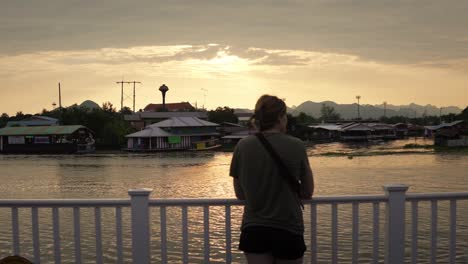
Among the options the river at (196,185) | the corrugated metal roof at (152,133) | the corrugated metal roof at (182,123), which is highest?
the corrugated metal roof at (182,123)

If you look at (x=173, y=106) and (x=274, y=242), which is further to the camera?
(x=173, y=106)

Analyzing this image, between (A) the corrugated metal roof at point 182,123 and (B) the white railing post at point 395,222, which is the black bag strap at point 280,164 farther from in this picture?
(A) the corrugated metal roof at point 182,123

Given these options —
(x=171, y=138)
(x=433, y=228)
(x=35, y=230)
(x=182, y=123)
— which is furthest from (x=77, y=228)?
(x=182, y=123)

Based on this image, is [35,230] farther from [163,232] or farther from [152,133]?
[152,133]

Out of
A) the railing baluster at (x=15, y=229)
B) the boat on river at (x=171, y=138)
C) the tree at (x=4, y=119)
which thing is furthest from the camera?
the tree at (x=4, y=119)

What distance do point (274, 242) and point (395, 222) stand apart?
176 centimetres

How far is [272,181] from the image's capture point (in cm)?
322

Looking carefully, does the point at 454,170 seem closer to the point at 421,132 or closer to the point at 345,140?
the point at 345,140

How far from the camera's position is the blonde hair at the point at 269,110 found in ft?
10.6

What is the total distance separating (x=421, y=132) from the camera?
352 feet

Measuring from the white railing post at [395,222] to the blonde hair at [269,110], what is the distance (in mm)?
1684

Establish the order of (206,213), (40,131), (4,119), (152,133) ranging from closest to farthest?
(206,213)
(152,133)
(40,131)
(4,119)

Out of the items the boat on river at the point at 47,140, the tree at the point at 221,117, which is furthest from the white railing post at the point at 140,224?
the tree at the point at 221,117

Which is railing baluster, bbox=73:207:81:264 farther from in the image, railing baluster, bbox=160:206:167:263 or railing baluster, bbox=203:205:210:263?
railing baluster, bbox=203:205:210:263
